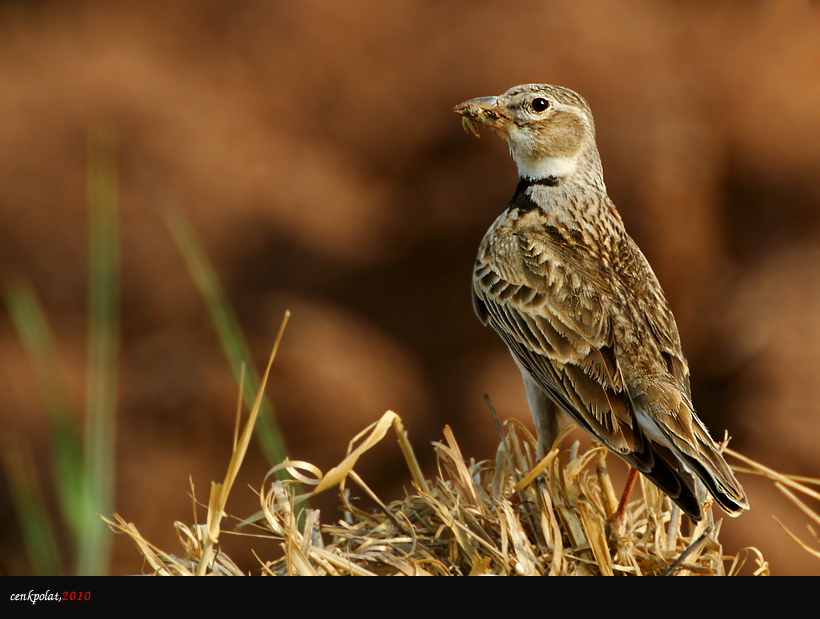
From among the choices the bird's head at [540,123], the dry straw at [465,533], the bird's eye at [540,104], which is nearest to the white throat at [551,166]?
the bird's head at [540,123]

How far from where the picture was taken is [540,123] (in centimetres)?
296

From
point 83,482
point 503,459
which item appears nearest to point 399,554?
point 503,459

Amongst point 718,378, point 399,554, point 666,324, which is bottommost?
point 718,378

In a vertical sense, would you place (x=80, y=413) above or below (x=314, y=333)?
below

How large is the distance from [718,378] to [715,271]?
686mm

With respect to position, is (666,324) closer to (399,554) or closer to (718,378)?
(399,554)

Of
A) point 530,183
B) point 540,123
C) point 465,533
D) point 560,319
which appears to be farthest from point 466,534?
point 540,123

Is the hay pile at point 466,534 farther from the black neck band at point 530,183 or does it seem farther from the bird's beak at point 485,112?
the bird's beak at point 485,112

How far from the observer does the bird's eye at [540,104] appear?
2949 millimetres

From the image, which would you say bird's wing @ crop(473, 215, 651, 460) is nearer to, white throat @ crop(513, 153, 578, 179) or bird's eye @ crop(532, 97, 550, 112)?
white throat @ crop(513, 153, 578, 179)

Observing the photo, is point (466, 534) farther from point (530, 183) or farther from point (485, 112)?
point (485, 112)

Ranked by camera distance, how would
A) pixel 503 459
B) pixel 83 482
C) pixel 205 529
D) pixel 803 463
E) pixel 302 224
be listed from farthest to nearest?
pixel 302 224 → pixel 803 463 → pixel 503 459 → pixel 205 529 → pixel 83 482

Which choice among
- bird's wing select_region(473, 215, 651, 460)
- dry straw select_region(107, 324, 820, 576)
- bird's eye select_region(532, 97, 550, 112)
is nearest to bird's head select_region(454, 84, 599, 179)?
bird's eye select_region(532, 97, 550, 112)

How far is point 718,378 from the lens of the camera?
5.10 m
